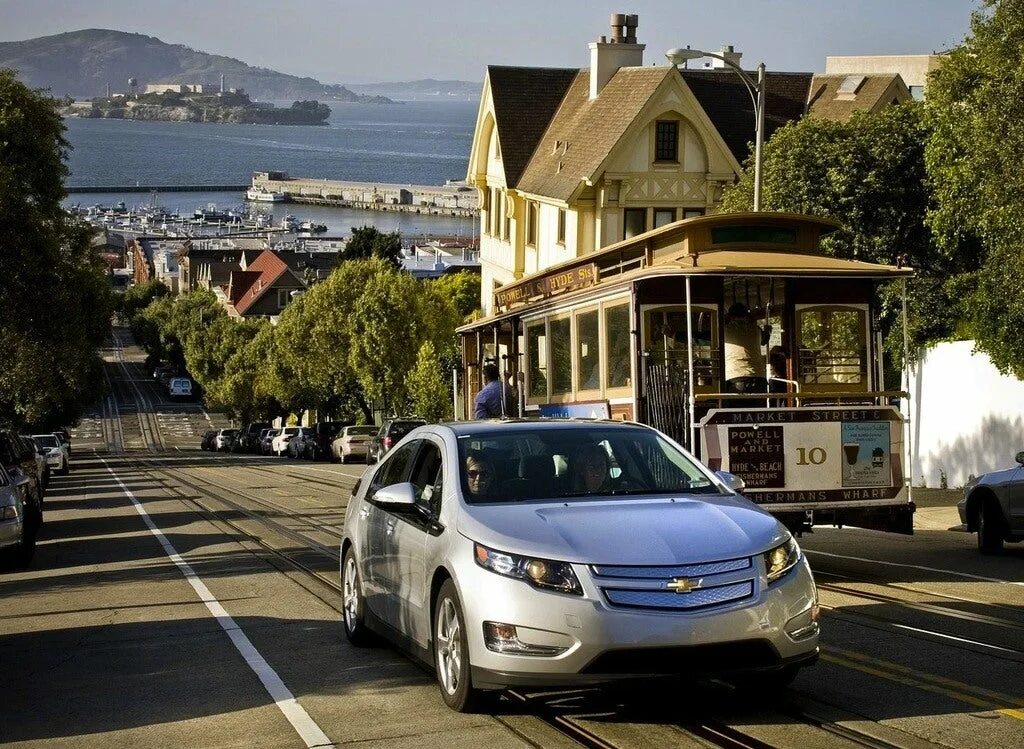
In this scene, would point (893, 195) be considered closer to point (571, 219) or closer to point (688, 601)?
point (571, 219)

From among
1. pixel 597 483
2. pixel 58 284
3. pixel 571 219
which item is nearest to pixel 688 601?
pixel 597 483

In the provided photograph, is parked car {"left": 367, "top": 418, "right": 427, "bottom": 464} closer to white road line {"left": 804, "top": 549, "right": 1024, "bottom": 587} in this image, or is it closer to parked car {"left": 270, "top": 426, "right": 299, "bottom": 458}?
parked car {"left": 270, "top": 426, "right": 299, "bottom": 458}

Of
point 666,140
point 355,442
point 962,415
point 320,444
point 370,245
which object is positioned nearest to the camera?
point 962,415

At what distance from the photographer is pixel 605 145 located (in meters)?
44.6

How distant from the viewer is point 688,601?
8.09m

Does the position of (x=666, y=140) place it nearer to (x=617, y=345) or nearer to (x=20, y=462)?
(x=20, y=462)

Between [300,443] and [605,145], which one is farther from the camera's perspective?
[300,443]

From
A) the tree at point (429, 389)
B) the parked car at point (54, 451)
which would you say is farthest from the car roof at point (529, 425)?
the tree at point (429, 389)

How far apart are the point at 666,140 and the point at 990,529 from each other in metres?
28.8

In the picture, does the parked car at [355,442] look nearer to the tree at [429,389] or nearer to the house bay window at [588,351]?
the tree at [429,389]

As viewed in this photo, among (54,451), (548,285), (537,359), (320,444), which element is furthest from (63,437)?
(548,285)

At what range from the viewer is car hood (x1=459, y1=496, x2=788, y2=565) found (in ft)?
27.0

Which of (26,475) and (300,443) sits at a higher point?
(26,475)

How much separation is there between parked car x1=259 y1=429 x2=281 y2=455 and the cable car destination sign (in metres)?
56.0
